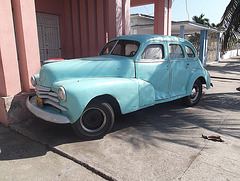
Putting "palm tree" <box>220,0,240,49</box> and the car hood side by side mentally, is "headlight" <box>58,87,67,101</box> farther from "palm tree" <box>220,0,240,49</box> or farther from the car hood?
"palm tree" <box>220,0,240,49</box>

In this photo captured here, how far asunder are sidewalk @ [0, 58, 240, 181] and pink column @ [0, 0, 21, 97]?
31.3 inches

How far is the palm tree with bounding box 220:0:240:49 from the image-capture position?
6850mm

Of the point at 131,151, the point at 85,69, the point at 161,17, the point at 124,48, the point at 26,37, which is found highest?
the point at 161,17

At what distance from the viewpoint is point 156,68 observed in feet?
14.5

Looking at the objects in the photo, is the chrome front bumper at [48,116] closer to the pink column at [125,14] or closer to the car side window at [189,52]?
the car side window at [189,52]

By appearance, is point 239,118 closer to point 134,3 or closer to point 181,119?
→ point 181,119

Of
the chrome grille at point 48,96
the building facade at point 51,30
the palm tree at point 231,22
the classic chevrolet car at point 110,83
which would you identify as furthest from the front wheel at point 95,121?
the palm tree at point 231,22

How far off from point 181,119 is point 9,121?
3.73 metres

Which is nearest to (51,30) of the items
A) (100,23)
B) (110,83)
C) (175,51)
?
(100,23)

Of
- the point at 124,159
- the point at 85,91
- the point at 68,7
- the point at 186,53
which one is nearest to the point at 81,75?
the point at 85,91

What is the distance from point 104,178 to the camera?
104 inches

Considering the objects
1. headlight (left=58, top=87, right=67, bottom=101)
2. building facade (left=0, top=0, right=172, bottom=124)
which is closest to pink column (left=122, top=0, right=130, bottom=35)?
building facade (left=0, top=0, right=172, bottom=124)

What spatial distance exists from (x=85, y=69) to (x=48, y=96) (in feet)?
2.63

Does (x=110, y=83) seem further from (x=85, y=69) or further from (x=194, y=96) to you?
(x=194, y=96)
